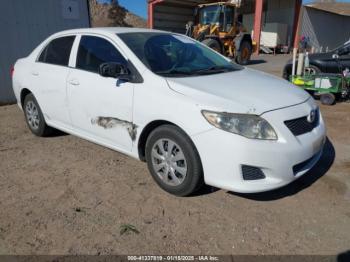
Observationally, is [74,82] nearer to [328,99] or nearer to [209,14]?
[328,99]

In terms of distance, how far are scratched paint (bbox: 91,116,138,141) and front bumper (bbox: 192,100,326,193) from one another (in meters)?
0.85

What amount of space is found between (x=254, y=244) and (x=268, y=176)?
62 centimetres

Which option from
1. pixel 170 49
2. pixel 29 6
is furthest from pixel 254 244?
pixel 29 6

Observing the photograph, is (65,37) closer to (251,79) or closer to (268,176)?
(251,79)

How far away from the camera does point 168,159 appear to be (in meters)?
3.40

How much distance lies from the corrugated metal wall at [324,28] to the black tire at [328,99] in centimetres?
2025

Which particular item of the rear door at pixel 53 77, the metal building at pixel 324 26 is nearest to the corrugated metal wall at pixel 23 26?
the rear door at pixel 53 77

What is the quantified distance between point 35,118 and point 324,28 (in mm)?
28569

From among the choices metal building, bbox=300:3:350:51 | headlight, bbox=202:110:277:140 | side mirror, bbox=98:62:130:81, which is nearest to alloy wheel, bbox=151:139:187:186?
headlight, bbox=202:110:277:140

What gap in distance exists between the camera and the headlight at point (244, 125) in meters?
2.96

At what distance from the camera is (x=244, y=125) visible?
2.97m

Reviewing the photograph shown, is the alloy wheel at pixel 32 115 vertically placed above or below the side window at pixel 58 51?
below

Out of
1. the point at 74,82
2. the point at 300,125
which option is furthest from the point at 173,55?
the point at 300,125

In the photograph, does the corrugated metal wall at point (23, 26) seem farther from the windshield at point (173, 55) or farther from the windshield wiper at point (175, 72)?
the windshield wiper at point (175, 72)
